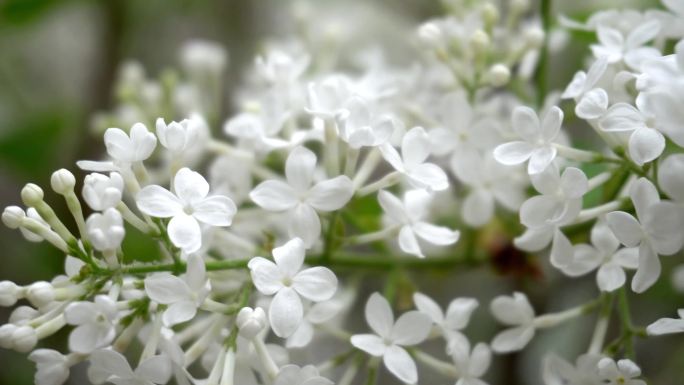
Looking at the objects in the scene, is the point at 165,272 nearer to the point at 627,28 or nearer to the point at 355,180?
the point at 355,180

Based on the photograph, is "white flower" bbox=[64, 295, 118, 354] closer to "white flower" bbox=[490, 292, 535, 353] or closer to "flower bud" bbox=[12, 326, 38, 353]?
"flower bud" bbox=[12, 326, 38, 353]

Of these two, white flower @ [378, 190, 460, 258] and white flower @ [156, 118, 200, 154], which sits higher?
white flower @ [156, 118, 200, 154]

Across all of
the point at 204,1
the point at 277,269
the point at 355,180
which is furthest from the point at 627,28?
the point at 204,1

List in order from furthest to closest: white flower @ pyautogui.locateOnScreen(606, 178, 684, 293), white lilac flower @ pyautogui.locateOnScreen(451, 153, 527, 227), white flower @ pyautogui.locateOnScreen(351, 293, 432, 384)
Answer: white lilac flower @ pyautogui.locateOnScreen(451, 153, 527, 227) → white flower @ pyautogui.locateOnScreen(351, 293, 432, 384) → white flower @ pyautogui.locateOnScreen(606, 178, 684, 293)

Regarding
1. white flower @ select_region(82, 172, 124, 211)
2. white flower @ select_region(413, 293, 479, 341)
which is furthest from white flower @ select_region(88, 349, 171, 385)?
white flower @ select_region(413, 293, 479, 341)

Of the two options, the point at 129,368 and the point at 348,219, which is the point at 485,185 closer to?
the point at 348,219

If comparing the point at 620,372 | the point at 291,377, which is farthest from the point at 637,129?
the point at 291,377

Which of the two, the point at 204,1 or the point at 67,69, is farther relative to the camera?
the point at 67,69

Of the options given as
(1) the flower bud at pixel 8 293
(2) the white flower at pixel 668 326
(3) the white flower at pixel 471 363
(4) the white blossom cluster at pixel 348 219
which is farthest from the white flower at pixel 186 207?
(2) the white flower at pixel 668 326
